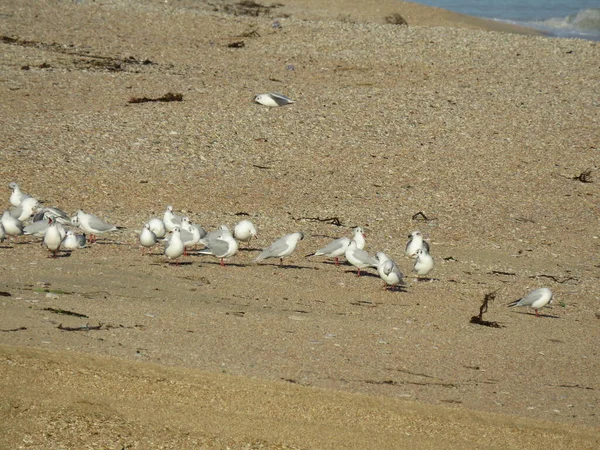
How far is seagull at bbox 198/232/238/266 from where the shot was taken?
11.3m

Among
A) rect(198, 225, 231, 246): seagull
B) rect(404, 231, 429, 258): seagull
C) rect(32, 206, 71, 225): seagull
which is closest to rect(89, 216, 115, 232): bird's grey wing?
rect(32, 206, 71, 225): seagull

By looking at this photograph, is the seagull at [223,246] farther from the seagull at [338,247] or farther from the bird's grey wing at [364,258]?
the bird's grey wing at [364,258]

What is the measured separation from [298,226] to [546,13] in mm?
35680

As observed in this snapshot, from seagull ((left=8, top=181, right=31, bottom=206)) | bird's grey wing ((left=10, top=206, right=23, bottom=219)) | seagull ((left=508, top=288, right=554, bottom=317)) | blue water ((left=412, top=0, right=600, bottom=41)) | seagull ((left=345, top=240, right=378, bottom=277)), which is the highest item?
seagull ((left=508, top=288, right=554, bottom=317))

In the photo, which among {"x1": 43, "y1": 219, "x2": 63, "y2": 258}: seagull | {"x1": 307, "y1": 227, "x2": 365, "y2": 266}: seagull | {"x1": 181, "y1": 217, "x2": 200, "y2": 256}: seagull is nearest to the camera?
{"x1": 43, "y1": 219, "x2": 63, "y2": 258}: seagull

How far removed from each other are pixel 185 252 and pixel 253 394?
507 cm

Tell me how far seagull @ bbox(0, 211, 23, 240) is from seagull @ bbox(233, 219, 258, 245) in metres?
2.47

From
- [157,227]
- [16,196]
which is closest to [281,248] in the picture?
[157,227]

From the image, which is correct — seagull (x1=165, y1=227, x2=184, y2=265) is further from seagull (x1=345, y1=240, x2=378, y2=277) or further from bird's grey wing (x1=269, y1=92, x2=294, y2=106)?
bird's grey wing (x1=269, y1=92, x2=294, y2=106)

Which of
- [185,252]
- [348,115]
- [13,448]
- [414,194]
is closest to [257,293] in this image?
[185,252]

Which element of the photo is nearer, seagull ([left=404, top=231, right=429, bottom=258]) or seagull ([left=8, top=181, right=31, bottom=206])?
seagull ([left=404, top=231, right=429, bottom=258])

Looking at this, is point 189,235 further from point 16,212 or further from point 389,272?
point 389,272

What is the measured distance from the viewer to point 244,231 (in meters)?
12.1

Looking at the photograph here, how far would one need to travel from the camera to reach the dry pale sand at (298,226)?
6.97 m
